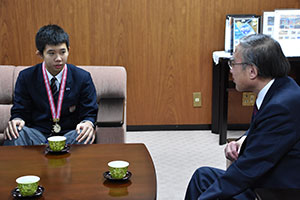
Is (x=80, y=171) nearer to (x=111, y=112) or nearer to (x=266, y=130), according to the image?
(x=266, y=130)

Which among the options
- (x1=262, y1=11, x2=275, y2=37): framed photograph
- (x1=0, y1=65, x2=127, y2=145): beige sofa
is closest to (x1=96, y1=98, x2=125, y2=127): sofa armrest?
(x1=0, y1=65, x2=127, y2=145): beige sofa

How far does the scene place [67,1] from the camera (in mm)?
4258

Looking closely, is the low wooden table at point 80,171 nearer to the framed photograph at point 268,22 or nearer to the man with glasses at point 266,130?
the man with glasses at point 266,130

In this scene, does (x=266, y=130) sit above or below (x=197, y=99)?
above

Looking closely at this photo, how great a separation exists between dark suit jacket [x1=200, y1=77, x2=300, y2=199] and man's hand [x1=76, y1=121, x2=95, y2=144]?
1.10 metres

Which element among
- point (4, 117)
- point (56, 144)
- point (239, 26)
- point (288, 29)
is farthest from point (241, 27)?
point (56, 144)

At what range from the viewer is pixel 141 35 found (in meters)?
4.38

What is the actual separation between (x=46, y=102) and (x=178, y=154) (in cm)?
143

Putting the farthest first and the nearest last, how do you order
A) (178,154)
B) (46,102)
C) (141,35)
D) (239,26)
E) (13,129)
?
(141,35) < (239,26) < (178,154) < (46,102) < (13,129)

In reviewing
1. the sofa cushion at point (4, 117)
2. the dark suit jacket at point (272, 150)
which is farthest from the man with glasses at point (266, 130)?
the sofa cushion at point (4, 117)

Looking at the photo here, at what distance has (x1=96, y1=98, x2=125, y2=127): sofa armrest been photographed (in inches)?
113

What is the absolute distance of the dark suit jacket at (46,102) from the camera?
296 centimetres

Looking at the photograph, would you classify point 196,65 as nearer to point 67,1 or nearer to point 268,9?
point 268,9

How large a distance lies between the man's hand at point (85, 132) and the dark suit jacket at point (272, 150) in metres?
1.10
